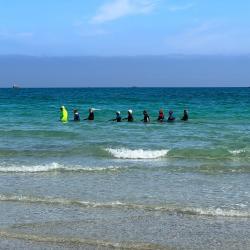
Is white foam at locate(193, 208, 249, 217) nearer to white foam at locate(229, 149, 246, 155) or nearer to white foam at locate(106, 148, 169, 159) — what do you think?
white foam at locate(106, 148, 169, 159)

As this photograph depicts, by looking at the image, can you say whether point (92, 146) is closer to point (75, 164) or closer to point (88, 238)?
point (75, 164)

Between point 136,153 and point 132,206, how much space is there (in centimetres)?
817

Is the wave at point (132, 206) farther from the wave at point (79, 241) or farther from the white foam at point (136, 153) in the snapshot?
the white foam at point (136, 153)

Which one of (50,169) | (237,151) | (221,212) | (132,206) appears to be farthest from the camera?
(237,151)

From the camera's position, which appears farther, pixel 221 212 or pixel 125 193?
pixel 125 193

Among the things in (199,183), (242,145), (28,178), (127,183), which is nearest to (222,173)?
(199,183)

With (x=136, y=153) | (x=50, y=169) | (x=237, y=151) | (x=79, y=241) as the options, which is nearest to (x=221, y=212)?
(x=79, y=241)

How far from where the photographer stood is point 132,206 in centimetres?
1073

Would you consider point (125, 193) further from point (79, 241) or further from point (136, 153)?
point (136, 153)

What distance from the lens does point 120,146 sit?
21.0 meters

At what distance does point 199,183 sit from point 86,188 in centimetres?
261

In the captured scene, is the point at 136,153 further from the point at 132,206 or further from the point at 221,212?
the point at 221,212

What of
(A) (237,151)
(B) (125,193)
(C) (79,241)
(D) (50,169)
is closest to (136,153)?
(A) (237,151)

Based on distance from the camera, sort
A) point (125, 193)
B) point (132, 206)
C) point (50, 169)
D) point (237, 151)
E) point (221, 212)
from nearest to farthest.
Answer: point (221, 212) < point (132, 206) < point (125, 193) < point (50, 169) < point (237, 151)
